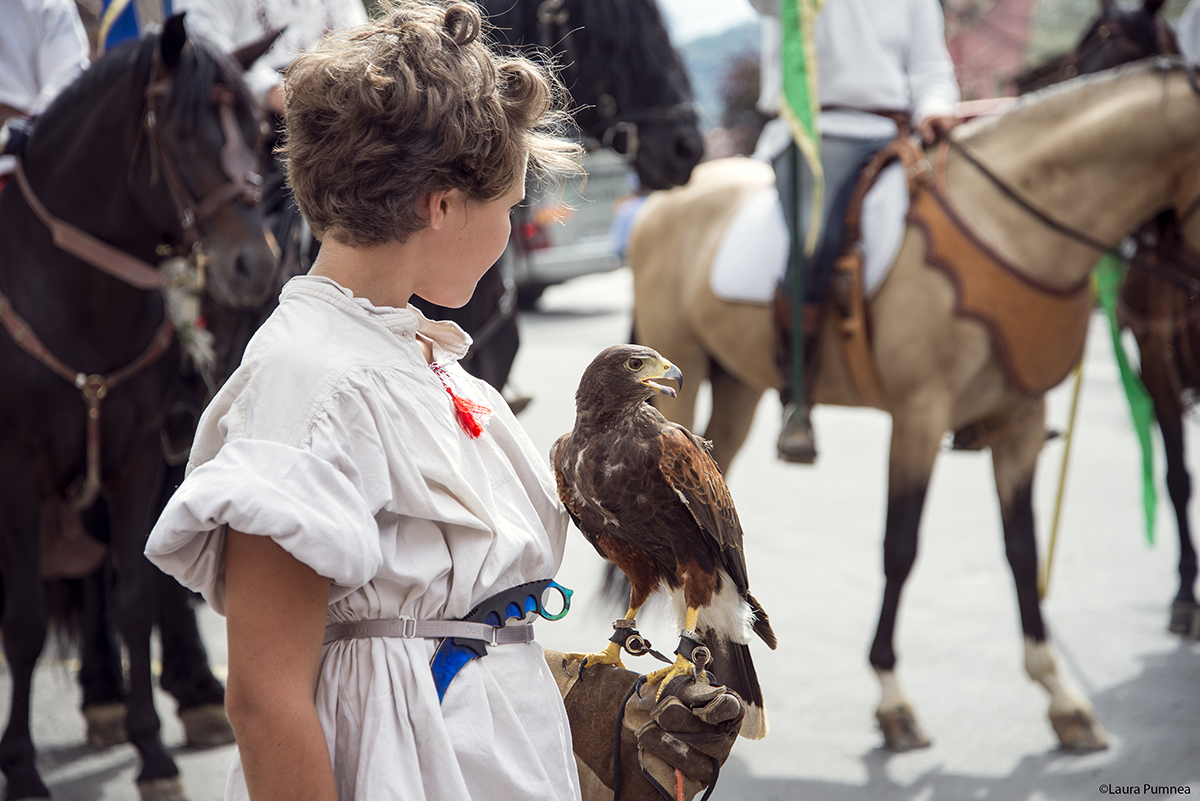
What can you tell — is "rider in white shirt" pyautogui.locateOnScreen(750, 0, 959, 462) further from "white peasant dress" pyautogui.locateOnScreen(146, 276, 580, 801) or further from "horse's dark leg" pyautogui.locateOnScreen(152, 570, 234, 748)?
"white peasant dress" pyautogui.locateOnScreen(146, 276, 580, 801)

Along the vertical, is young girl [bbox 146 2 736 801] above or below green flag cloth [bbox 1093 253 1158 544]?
above

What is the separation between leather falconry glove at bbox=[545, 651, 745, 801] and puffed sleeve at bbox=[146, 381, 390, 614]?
21.0 inches

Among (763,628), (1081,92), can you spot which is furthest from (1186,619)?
(763,628)

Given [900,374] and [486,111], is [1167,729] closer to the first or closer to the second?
[900,374]

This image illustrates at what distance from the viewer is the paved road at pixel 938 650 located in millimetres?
3443

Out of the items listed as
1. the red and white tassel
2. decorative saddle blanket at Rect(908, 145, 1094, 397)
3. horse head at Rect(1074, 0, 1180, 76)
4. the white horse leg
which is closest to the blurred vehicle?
horse head at Rect(1074, 0, 1180, 76)

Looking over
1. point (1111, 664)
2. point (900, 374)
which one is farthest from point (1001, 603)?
point (900, 374)

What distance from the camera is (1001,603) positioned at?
509 cm

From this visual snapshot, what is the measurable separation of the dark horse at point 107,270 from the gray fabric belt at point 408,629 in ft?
6.46

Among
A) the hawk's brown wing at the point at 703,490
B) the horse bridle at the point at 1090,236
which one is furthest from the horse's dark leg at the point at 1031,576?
the hawk's brown wing at the point at 703,490

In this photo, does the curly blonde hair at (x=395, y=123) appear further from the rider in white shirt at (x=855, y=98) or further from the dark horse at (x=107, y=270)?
the rider in white shirt at (x=855, y=98)

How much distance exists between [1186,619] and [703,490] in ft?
13.3

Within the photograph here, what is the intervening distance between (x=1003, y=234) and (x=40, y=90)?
344cm

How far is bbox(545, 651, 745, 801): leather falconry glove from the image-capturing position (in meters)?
1.36
